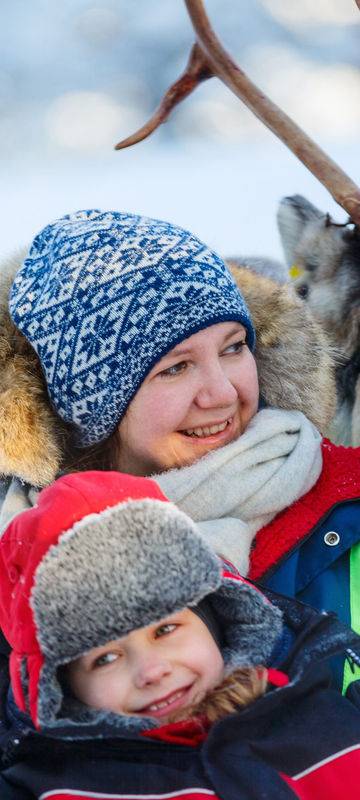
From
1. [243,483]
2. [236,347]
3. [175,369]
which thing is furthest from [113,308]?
[243,483]

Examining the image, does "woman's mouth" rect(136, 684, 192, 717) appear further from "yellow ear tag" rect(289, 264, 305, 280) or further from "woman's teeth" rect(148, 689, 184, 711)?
"yellow ear tag" rect(289, 264, 305, 280)

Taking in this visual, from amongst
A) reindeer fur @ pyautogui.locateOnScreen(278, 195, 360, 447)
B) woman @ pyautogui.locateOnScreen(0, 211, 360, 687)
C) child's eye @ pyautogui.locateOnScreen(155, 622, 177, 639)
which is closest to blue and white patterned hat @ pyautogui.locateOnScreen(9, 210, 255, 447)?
woman @ pyautogui.locateOnScreen(0, 211, 360, 687)

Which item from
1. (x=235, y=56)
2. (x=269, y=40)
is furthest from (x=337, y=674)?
(x=269, y=40)

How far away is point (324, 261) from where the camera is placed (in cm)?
252

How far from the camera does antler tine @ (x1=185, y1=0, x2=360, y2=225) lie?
7.56 feet

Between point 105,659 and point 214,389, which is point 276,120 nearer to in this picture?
point 214,389

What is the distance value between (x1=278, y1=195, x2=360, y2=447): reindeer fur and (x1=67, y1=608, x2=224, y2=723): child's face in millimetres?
1326

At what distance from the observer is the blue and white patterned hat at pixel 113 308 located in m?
1.61

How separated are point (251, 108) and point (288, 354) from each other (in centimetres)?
Result: 98

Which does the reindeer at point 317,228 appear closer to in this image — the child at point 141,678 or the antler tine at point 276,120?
the antler tine at point 276,120

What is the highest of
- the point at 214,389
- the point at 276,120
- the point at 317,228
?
the point at 276,120

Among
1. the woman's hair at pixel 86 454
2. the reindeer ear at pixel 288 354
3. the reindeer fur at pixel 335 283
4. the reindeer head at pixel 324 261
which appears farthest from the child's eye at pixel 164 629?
the reindeer head at pixel 324 261

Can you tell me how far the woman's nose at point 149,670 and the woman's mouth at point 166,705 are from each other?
0.03 metres

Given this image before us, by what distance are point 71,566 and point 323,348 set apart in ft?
3.77
